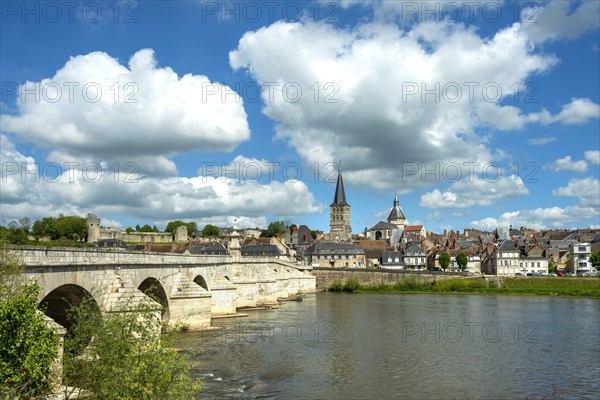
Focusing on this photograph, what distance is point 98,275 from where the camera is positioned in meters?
21.6

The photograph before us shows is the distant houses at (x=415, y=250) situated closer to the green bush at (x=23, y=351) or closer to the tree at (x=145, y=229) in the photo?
the tree at (x=145, y=229)

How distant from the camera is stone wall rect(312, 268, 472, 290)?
7494cm

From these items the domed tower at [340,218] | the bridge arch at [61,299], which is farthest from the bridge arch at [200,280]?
the domed tower at [340,218]

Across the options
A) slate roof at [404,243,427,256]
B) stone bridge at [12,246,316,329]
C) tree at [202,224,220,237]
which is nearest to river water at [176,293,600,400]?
stone bridge at [12,246,316,329]

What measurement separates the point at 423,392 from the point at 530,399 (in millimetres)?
3455

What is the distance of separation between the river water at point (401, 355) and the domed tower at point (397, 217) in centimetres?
10362

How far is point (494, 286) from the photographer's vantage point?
230ft

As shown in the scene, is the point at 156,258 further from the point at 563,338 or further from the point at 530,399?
the point at 563,338

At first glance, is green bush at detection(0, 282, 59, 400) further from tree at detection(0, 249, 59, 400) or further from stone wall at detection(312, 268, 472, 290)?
stone wall at detection(312, 268, 472, 290)

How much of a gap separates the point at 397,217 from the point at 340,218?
24905 mm

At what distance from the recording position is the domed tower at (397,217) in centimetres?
14762

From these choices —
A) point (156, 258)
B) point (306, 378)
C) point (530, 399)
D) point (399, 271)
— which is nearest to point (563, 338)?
point (530, 399)

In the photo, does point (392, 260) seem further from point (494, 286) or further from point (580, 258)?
point (580, 258)

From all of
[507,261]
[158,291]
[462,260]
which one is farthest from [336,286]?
[158,291]
